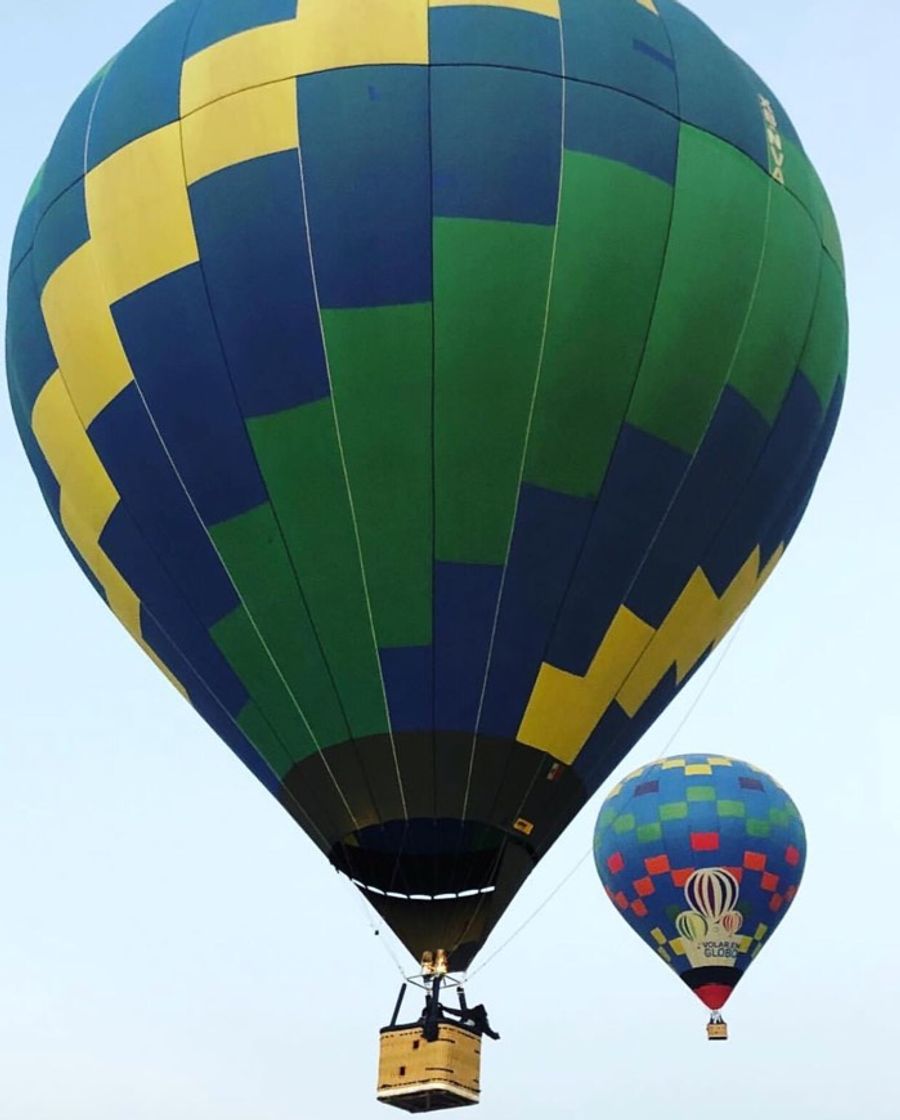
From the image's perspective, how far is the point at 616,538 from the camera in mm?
9281

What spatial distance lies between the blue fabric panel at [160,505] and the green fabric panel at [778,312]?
3.29 meters

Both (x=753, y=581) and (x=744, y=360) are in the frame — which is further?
(x=753, y=581)

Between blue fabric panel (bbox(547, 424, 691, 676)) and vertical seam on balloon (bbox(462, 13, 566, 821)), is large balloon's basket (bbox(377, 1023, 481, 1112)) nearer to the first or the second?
vertical seam on balloon (bbox(462, 13, 566, 821))

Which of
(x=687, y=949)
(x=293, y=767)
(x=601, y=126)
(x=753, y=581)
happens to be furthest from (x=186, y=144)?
(x=687, y=949)

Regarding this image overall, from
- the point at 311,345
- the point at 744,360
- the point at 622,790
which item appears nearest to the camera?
the point at 311,345

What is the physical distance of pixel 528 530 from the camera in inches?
358

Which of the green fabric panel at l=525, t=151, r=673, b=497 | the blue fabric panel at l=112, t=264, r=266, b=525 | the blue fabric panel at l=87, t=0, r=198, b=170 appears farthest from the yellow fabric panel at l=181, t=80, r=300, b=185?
the green fabric panel at l=525, t=151, r=673, b=497

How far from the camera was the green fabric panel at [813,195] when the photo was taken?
407 inches

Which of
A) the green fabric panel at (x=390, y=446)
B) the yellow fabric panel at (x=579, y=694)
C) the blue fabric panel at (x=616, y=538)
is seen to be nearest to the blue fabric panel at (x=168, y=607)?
the green fabric panel at (x=390, y=446)

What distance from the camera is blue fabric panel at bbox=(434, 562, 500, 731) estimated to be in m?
9.02

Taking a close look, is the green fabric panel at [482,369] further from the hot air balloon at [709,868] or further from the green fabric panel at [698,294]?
the hot air balloon at [709,868]

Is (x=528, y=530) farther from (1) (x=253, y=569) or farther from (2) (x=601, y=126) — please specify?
(2) (x=601, y=126)

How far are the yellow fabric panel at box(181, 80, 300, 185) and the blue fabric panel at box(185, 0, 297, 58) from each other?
20.6 inches

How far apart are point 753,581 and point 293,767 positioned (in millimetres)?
3324
